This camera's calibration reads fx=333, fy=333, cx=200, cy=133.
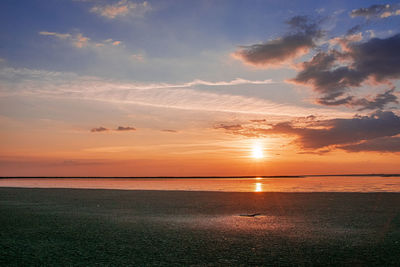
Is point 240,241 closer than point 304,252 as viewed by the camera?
No

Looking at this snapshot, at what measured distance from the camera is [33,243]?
11.9 m

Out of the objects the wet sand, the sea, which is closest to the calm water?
the sea

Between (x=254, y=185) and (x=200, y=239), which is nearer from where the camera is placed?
(x=200, y=239)

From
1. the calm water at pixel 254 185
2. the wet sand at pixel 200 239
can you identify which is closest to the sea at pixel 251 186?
the calm water at pixel 254 185

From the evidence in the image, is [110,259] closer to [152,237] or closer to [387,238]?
[152,237]

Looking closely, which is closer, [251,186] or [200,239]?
[200,239]

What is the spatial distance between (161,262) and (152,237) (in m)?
3.66

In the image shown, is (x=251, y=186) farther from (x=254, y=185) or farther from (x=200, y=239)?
(x=200, y=239)

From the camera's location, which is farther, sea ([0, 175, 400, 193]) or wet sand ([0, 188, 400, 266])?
sea ([0, 175, 400, 193])

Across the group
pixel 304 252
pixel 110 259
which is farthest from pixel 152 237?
pixel 304 252

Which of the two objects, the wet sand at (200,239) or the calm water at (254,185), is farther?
the calm water at (254,185)

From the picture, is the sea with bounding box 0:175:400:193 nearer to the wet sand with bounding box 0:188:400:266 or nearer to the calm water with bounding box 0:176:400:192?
the calm water with bounding box 0:176:400:192

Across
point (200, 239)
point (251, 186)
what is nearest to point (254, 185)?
point (251, 186)

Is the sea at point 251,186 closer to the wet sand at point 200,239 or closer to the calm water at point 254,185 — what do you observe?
the calm water at point 254,185
